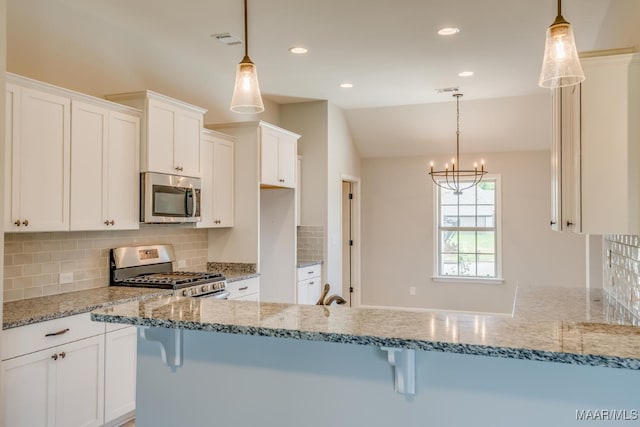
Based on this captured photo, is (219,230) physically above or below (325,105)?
below

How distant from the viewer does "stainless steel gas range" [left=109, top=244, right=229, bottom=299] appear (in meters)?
3.78

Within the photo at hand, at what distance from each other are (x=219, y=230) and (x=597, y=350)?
4.12 meters

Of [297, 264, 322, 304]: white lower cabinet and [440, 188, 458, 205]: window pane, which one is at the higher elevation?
[440, 188, 458, 205]: window pane

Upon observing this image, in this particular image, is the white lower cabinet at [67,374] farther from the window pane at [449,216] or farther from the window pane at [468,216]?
the window pane at [468,216]

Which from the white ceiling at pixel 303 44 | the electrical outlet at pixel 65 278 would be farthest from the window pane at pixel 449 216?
the electrical outlet at pixel 65 278

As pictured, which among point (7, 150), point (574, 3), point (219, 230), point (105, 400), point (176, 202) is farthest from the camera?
point (219, 230)

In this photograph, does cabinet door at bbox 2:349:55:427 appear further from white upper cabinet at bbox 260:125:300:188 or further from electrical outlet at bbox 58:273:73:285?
white upper cabinet at bbox 260:125:300:188

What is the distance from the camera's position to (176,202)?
400 centimetres

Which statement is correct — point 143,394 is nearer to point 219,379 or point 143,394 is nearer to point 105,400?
point 219,379

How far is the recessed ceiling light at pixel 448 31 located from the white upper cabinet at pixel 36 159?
275cm

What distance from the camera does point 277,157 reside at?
17.4 feet

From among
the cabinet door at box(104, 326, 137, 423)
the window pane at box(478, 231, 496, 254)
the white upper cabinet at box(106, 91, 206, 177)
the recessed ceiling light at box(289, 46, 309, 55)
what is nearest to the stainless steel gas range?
the cabinet door at box(104, 326, 137, 423)

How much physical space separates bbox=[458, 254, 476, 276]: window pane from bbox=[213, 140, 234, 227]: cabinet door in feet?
12.7

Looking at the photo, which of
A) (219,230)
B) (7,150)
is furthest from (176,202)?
(7,150)
